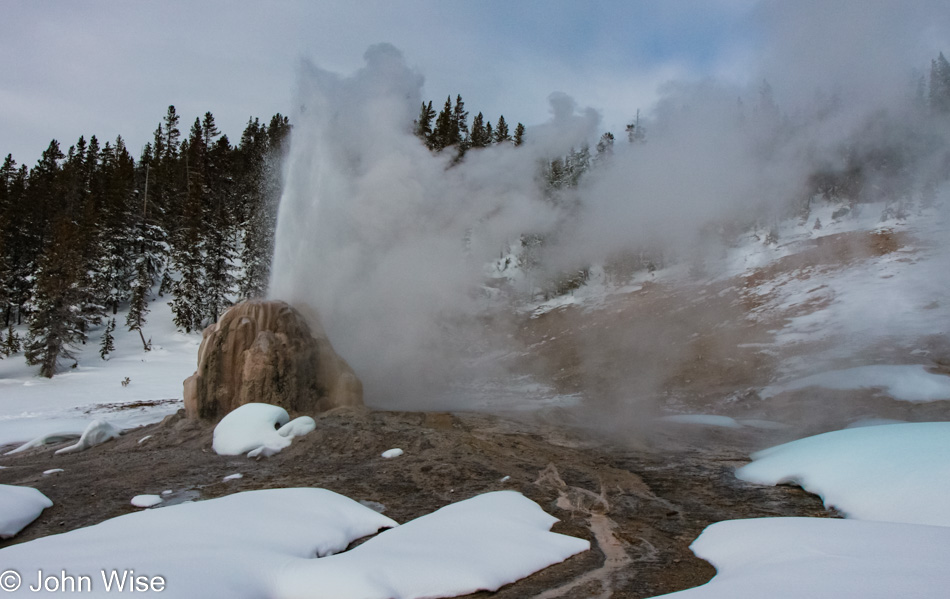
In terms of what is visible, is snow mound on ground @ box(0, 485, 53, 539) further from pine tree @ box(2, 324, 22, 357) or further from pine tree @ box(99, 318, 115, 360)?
pine tree @ box(2, 324, 22, 357)

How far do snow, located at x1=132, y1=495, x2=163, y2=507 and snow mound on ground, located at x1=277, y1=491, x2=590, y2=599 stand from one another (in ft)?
12.7

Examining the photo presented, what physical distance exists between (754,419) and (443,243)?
519 inches

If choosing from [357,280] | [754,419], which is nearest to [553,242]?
[357,280]

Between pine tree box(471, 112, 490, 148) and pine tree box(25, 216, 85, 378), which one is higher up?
pine tree box(471, 112, 490, 148)

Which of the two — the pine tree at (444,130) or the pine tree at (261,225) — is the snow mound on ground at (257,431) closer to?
the pine tree at (261,225)

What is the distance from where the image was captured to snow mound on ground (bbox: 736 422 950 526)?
19.9ft

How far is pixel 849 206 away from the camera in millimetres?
33250

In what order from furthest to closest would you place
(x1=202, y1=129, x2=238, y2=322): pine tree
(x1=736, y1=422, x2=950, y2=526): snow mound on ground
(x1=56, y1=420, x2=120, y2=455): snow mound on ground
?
(x1=202, y1=129, x2=238, y2=322): pine tree, (x1=56, y1=420, x2=120, y2=455): snow mound on ground, (x1=736, y1=422, x2=950, y2=526): snow mound on ground

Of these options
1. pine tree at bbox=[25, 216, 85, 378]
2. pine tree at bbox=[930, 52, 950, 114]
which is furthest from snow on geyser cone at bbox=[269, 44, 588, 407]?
pine tree at bbox=[930, 52, 950, 114]

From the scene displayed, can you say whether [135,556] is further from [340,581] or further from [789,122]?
[789,122]

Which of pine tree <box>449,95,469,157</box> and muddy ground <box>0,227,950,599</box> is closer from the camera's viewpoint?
muddy ground <box>0,227,950,599</box>

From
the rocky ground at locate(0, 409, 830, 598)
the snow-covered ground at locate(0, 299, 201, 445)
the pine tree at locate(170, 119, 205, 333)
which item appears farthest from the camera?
the pine tree at locate(170, 119, 205, 333)

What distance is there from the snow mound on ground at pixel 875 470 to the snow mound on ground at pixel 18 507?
960 cm

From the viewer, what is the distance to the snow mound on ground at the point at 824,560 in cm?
350
